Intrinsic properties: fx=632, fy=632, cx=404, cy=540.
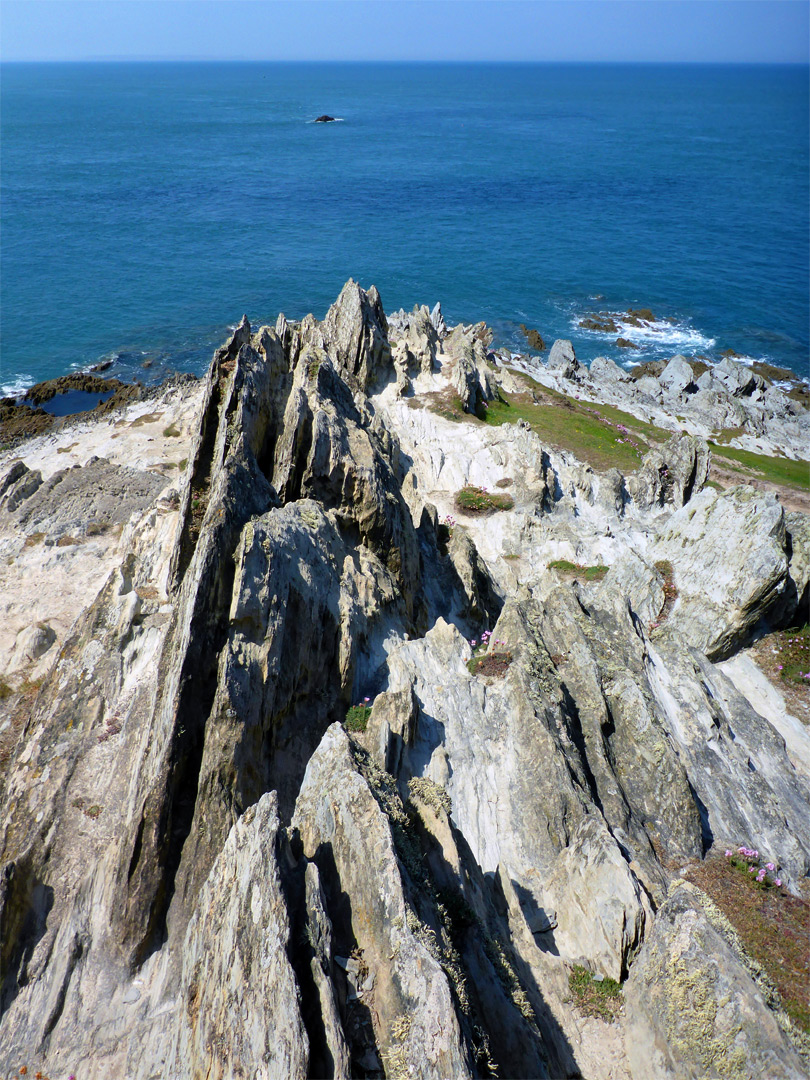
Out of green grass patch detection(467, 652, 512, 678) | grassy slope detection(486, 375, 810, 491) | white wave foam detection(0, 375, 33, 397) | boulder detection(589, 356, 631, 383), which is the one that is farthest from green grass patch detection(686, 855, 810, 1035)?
white wave foam detection(0, 375, 33, 397)

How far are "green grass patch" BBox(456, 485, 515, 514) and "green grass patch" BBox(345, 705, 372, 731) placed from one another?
2264cm

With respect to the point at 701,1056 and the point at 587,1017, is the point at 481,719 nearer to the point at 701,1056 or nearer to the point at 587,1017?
the point at 587,1017

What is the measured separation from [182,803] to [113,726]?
4.56 m

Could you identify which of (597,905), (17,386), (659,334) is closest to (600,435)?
(597,905)

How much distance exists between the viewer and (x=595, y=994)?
1295cm

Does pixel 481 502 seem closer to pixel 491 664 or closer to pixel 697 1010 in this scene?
pixel 491 664

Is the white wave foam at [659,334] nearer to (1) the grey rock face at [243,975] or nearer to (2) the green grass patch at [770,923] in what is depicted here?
(2) the green grass patch at [770,923]

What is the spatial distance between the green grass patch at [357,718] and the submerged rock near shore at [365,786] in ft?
0.29

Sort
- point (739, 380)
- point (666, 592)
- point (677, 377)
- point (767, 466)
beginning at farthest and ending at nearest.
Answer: point (677, 377)
point (739, 380)
point (767, 466)
point (666, 592)

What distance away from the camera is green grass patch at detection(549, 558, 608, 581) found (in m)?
34.0

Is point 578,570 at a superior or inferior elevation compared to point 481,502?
inferior

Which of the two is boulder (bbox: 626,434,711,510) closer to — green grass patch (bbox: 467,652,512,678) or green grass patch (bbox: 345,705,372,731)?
green grass patch (bbox: 467,652,512,678)

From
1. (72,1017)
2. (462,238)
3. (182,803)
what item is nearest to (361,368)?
(182,803)

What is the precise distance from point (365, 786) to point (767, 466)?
54.7m
